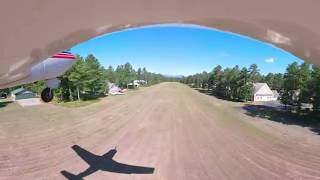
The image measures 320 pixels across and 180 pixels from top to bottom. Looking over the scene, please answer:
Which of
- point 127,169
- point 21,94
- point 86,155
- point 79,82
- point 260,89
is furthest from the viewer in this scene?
point 260,89

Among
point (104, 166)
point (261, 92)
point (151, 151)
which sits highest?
point (261, 92)

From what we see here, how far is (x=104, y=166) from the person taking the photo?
44.0ft

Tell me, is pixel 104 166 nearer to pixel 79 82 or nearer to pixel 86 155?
pixel 86 155

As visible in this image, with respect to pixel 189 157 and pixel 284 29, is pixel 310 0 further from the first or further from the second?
pixel 189 157

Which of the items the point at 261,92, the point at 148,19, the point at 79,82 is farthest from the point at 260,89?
the point at 148,19

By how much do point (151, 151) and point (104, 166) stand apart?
3312 mm

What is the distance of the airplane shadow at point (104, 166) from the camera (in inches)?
480

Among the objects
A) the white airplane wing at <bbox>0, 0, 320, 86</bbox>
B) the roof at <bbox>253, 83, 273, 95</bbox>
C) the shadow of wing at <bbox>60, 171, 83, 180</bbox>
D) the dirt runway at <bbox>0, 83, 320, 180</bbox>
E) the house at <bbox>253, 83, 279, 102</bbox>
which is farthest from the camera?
the roof at <bbox>253, 83, 273, 95</bbox>

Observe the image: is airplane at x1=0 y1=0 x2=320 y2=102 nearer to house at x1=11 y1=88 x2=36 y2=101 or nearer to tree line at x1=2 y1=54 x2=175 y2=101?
tree line at x1=2 y1=54 x2=175 y2=101

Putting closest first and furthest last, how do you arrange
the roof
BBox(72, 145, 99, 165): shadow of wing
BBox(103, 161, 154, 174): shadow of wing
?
A: BBox(103, 161, 154, 174): shadow of wing → BBox(72, 145, 99, 165): shadow of wing → the roof

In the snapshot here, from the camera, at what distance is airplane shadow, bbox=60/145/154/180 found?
12203 millimetres

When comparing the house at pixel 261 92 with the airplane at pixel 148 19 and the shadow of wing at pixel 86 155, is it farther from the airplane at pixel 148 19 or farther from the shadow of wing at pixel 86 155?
the airplane at pixel 148 19

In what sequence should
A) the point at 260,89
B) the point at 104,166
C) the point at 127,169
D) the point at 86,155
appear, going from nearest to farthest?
the point at 127,169
the point at 104,166
the point at 86,155
the point at 260,89

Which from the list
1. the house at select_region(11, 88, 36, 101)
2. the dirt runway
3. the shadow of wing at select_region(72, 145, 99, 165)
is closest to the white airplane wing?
the dirt runway
